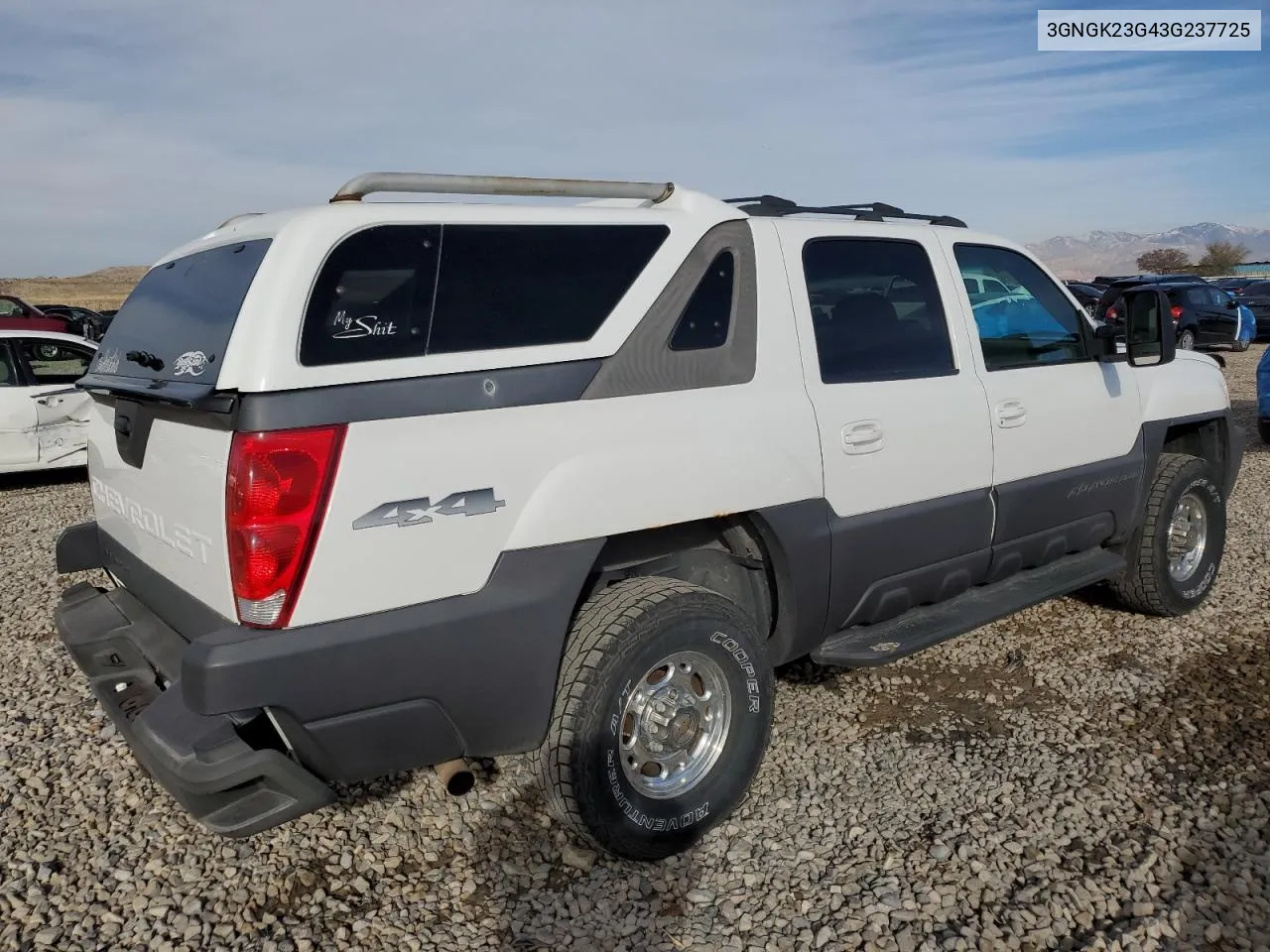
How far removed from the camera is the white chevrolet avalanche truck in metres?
2.32

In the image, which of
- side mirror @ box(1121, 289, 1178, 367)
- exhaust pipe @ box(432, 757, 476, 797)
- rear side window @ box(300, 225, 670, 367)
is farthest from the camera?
side mirror @ box(1121, 289, 1178, 367)

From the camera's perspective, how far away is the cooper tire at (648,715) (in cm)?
269

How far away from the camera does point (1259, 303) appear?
68.9 ft

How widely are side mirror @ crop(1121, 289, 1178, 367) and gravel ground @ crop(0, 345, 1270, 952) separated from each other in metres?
1.42

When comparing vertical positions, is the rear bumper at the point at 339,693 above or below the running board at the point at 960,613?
above

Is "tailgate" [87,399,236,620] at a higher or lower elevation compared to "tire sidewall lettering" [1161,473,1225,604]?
higher

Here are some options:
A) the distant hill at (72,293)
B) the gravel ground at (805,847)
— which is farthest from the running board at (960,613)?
the distant hill at (72,293)

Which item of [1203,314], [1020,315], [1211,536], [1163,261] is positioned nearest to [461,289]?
[1020,315]

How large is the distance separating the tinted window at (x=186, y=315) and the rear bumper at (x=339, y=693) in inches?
25.7

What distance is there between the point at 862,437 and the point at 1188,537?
2.74 m

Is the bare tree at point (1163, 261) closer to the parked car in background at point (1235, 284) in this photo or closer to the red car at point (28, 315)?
the parked car in background at point (1235, 284)

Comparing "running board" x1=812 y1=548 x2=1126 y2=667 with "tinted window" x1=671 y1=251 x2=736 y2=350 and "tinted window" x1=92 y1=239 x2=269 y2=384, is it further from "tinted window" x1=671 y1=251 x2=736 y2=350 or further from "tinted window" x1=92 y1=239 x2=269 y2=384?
"tinted window" x1=92 y1=239 x2=269 y2=384

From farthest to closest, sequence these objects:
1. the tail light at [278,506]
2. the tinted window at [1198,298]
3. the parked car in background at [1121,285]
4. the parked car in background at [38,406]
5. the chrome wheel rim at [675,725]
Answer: the tinted window at [1198,298], the parked car in background at [1121,285], the parked car in background at [38,406], the chrome wheel rim at [675,725], the tail light at [278,506]

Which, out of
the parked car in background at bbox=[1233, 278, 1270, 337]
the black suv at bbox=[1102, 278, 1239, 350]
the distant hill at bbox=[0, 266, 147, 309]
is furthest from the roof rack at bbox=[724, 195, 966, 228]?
the distant hill at bbox=[0, 266, 147, 309]
